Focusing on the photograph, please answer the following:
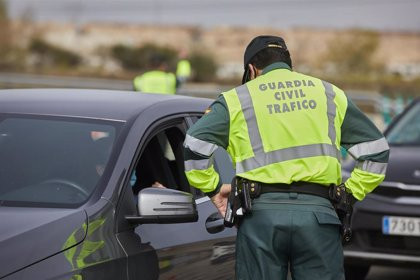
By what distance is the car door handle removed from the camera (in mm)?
5398

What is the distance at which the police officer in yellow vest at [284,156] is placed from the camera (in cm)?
469

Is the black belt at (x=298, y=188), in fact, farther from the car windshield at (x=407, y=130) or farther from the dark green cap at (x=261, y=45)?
the car windshield at (x=407, y=130)

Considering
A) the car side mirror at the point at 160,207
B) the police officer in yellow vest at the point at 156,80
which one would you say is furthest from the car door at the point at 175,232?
the police officer in yellow vest at the point at 156,80

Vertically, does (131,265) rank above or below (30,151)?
below

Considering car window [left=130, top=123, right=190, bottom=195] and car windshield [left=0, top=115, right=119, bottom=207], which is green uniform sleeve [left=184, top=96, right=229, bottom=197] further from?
car window [left=130, top=123, right=190, bottom=195]

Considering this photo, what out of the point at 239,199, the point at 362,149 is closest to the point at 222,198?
the point at 239,199

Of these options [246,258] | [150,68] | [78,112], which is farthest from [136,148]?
[150,68]

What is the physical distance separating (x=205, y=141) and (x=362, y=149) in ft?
2.44

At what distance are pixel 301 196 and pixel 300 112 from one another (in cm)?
38

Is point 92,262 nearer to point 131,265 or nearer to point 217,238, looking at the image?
point 131,265

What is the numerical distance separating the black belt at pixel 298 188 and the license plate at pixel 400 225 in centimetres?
375

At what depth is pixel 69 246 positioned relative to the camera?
14.2ft

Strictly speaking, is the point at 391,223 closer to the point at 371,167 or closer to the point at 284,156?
the point at 371,167

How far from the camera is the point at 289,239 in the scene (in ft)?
15.3
